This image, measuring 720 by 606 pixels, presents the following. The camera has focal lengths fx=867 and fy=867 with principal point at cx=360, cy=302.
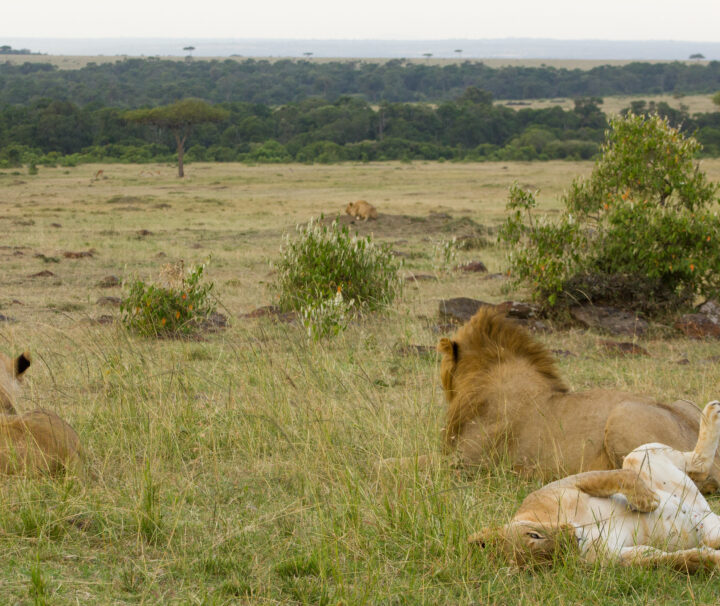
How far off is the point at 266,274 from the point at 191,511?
37.1ft

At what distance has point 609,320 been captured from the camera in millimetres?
10008

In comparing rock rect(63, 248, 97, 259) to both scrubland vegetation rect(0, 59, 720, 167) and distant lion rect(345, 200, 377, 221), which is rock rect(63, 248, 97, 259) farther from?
scrubland vegetation rect(0, 59, 720, 167)

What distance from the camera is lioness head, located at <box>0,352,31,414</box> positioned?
14.5ft

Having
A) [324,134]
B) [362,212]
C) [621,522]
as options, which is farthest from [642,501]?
[324,134]

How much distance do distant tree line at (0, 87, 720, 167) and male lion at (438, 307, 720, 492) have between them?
4735 cm

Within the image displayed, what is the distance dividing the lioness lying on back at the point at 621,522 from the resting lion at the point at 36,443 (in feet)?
6.47

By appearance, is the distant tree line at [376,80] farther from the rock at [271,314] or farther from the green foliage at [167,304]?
the green foliage at [167,304]

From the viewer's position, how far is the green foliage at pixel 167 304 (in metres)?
9.38

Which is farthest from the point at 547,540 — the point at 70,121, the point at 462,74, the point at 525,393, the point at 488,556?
the point at 462,74

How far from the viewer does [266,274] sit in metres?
14.9

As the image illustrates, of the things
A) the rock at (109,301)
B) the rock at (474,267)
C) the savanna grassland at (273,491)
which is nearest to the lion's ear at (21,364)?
the savanna grassland at (273,491)

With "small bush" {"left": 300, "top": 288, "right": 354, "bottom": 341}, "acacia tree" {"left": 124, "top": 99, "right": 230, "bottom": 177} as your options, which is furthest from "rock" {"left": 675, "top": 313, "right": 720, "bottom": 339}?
"acacia tree" {"left": 124, "top": 99, "right": 230, "bottom": 177}

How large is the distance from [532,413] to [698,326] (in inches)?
240

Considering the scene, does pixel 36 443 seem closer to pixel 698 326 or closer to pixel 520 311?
pixel 520 311
